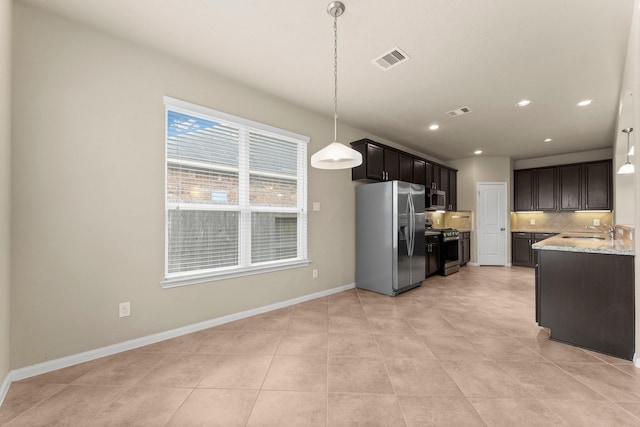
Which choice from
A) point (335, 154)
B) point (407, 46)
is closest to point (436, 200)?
point (407, 46)

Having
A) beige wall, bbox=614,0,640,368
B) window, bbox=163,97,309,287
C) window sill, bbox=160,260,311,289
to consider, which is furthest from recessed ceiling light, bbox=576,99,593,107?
window sill, bbox=160,260,311,289

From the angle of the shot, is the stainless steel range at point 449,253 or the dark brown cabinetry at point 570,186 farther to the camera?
the dark brown cabinetry at point 570,186

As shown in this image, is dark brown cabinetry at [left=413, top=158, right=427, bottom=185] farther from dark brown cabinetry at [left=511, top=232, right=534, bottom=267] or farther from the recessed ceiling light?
dark brown cabinetry at [left=511, top=232, right=534, bottom=267]

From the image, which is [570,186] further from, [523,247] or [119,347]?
[119,347]

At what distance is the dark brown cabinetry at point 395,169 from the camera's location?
4.30 meters

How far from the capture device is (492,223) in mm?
6566

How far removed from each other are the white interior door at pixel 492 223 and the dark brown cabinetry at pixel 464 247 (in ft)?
0.77

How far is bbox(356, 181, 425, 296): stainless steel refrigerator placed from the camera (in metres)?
3.95

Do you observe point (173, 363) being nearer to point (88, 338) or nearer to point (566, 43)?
point (88, 338)

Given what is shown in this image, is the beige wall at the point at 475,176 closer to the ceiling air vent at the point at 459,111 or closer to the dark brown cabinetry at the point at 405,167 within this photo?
the dark brown cabinetry at the point at 405,167

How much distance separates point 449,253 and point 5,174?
630 centimetres

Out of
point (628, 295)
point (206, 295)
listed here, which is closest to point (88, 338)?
point (206, 295)

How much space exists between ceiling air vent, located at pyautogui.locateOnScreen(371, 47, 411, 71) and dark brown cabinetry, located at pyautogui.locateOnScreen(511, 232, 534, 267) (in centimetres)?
586

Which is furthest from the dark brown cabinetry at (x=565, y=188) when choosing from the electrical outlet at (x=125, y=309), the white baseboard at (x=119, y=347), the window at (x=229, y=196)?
the electrical outlet at (x=125, y=309)
